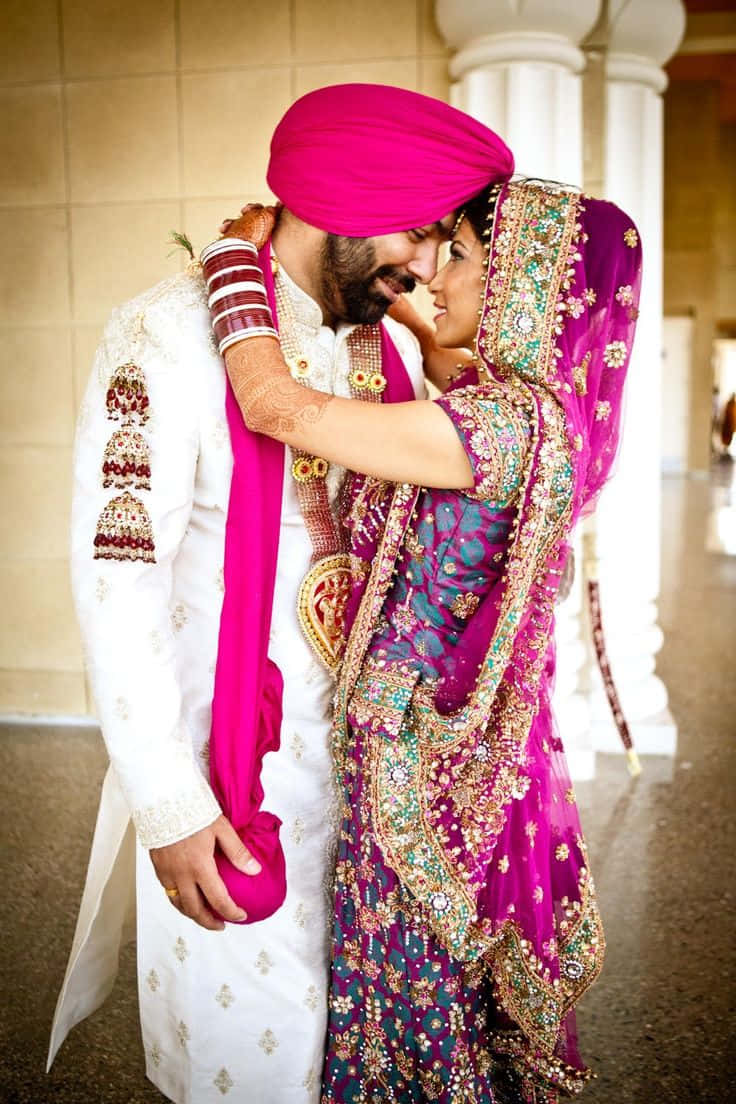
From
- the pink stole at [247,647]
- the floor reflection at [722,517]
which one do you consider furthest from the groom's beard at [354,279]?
the floor reflection at [722,517]

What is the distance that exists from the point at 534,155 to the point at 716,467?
15.4 m

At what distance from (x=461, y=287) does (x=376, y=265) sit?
14 cm

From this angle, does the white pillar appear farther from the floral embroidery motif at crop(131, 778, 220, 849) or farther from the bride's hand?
the floral embroidery motif at crop(131, 778, 220, 849)

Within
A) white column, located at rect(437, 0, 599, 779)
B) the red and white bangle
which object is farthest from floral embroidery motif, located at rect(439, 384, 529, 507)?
white column, located at rect(437, 0, 599, 779)

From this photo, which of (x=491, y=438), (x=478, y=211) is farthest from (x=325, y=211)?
(x=491, y=438)

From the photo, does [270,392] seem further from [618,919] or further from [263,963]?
[618,919]

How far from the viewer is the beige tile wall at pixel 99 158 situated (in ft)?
11.0

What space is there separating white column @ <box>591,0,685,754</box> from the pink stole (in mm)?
2161

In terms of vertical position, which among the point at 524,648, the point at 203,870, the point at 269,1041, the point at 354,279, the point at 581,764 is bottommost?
the point at 581,764

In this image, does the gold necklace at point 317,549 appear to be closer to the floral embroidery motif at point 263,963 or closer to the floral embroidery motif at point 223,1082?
the floral embroidery motif at point 263,963

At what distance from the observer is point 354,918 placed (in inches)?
58.7

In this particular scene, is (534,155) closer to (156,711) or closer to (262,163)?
(262,163)

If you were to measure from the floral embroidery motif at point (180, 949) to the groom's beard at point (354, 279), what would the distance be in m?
1.01

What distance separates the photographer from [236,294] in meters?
1.29
